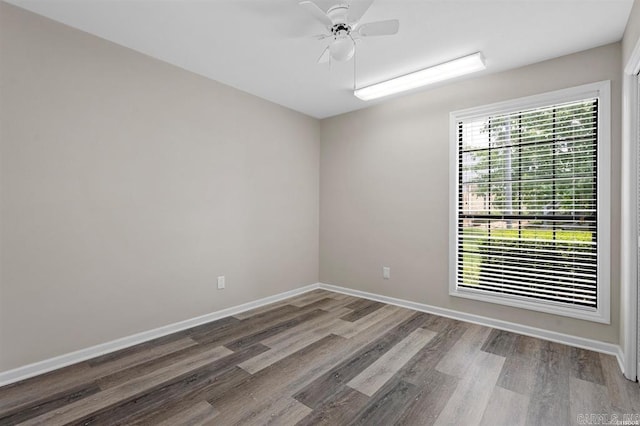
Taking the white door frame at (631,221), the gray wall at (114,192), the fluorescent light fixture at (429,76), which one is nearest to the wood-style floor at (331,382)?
the white door frame at (631,221)

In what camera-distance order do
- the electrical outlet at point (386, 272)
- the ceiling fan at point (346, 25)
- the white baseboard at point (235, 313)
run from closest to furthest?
the ceiling fan at point (346, 25) → the white baseboard at point (235, 313) → the electrical outlet at point (386, 272)

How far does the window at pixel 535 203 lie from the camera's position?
8.74 ft

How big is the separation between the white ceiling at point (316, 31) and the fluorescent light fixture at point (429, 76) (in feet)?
0.27

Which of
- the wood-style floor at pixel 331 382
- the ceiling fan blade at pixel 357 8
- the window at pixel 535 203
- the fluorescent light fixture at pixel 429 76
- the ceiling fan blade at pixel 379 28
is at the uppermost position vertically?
Answer: the fluorescent light fixture at pixel 429 76

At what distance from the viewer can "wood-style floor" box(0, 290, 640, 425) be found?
183 cm

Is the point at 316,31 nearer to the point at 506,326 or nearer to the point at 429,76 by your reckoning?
the point at 429,76

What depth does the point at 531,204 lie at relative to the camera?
9.80 feet

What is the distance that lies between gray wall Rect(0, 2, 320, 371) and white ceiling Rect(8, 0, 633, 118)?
0.30 m

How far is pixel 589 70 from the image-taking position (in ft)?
8.79

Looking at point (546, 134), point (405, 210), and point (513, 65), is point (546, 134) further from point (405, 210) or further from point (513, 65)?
point (405, 210)

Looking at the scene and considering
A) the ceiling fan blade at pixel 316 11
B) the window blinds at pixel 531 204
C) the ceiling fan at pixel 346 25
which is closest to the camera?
the ceiling fan blade at pixel 316 11

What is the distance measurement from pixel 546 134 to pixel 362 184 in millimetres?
2113

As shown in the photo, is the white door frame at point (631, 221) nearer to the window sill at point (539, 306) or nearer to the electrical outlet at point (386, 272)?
the window sill at point (539, 306)

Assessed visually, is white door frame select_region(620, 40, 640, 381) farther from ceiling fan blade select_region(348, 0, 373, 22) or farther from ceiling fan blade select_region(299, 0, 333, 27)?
ceiling fan blade select_region(299, 0, 333, 27)
